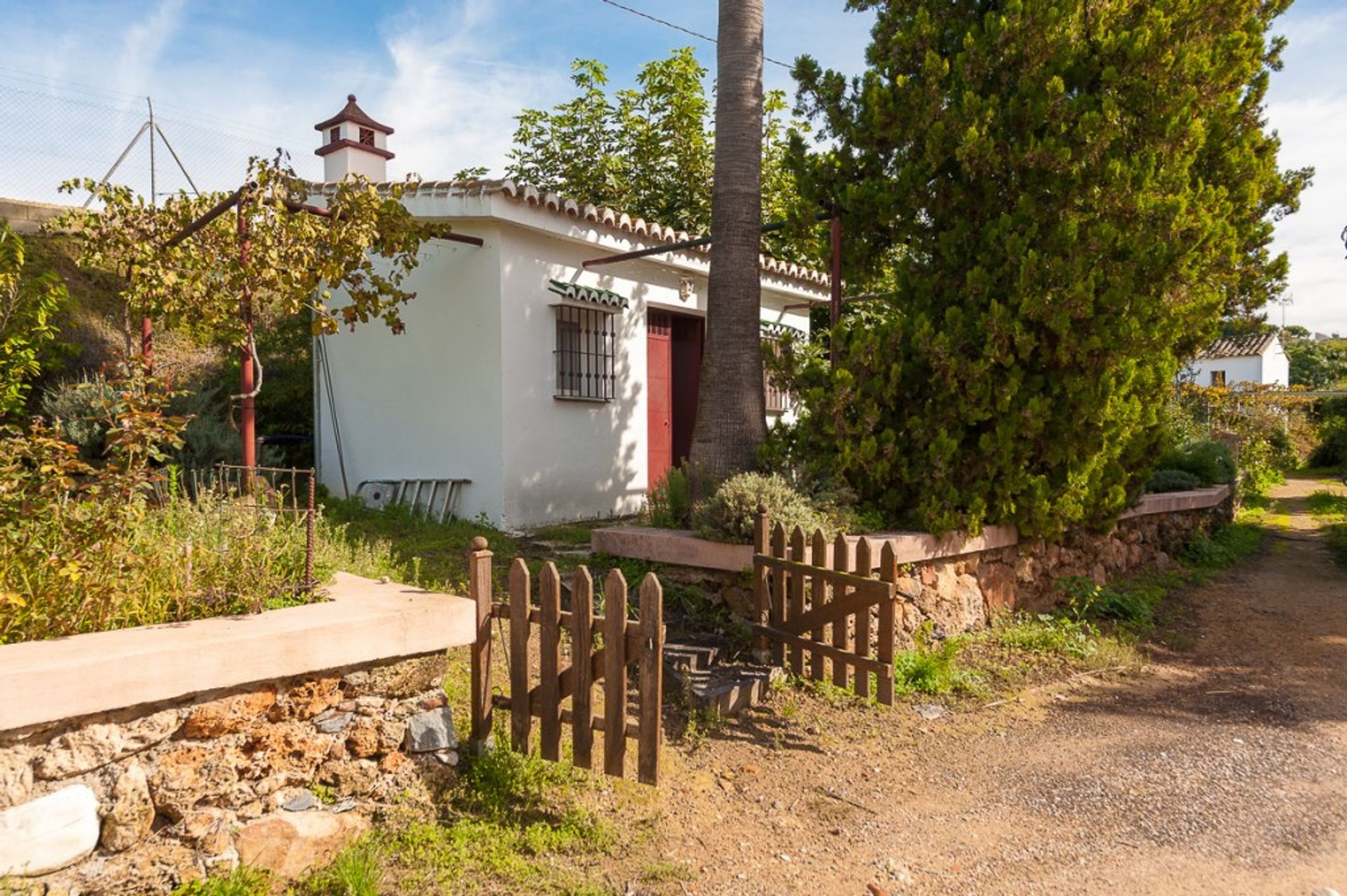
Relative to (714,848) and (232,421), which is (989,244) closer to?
(714,848)

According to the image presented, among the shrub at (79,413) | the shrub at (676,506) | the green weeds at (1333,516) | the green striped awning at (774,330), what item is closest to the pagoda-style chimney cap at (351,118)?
the shrub at (79,413)

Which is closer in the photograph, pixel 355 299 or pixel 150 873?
pixel 150 873

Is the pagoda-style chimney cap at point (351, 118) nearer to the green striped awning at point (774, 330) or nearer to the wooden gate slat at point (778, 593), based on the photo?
the green striped awning at point (774, 330)

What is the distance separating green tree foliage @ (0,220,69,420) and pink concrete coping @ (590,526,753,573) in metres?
3.96

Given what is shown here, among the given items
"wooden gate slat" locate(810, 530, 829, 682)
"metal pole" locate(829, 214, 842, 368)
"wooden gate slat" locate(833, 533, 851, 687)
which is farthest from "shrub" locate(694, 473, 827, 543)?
"metal pole" locate(829, 214, 842, 368)

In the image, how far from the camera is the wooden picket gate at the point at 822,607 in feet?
Answer: 14.3

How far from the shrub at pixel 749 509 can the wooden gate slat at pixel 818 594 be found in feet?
1.44

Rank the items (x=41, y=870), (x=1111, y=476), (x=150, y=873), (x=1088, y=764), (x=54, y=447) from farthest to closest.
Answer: (x=1111, y=476), (x=1088, y=764), (x=54, y=447), (x=150, y=873), (x=41, y=870)

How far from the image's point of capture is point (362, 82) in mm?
9250

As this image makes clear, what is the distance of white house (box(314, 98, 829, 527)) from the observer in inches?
317

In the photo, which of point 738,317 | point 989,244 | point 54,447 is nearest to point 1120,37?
point 989,244

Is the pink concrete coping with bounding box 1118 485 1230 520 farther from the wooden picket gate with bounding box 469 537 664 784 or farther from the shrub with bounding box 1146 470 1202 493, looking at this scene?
the wooden picket gate with bounding box 469 537 664 784

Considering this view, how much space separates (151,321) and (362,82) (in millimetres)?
4248

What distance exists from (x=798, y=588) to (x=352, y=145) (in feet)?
23.4
